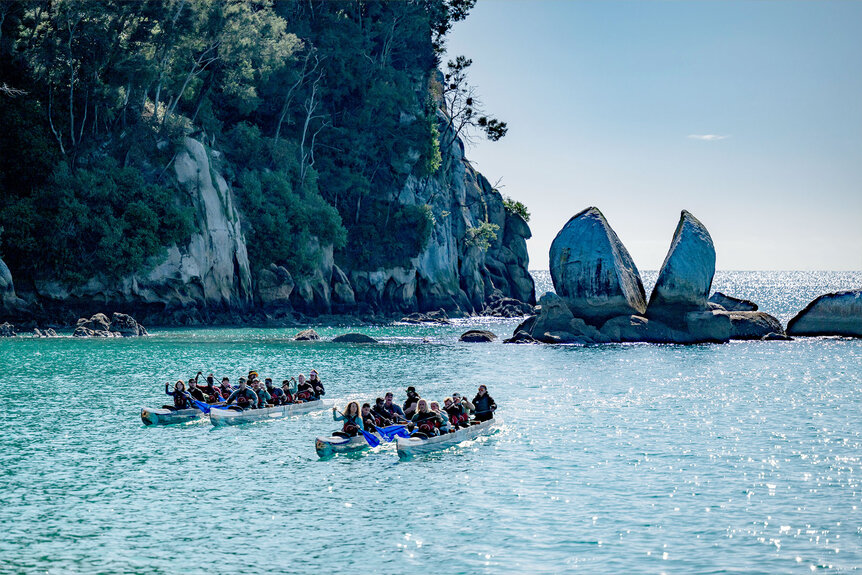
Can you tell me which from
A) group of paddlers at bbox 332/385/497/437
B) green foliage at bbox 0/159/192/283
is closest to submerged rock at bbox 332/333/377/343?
Result: green foliage at bbox 0/159/192/283

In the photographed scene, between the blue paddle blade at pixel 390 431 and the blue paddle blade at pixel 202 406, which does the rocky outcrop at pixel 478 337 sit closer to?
→ the blue paddle blade at pixel 202 406

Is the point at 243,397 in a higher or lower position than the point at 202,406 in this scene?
higher

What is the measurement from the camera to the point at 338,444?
25.8 metres

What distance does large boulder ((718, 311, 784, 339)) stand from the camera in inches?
2773

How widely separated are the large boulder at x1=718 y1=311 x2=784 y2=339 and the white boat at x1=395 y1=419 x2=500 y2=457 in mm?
45494

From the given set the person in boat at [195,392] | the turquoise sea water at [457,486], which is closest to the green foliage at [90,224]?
the turquoise sea water at [457,486]

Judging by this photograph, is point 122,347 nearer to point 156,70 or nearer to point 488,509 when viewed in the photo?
point 156,70

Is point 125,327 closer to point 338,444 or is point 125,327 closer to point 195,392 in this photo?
point 195,392

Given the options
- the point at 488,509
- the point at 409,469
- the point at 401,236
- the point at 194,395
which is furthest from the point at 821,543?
the point at 401,236

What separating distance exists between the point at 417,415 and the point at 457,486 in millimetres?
5363

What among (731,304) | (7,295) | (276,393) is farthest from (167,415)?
(731,304)

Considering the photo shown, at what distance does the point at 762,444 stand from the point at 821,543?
11.4m

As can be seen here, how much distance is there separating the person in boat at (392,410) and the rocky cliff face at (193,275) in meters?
44.8

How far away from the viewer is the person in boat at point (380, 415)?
92.7 ft
